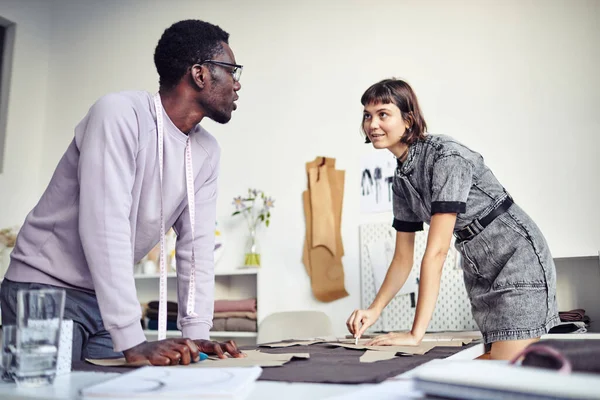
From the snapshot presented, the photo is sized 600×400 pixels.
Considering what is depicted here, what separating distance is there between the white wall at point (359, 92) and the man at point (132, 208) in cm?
177

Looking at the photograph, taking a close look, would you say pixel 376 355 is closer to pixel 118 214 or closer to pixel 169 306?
pixel 118 214

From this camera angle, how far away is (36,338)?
83 cm

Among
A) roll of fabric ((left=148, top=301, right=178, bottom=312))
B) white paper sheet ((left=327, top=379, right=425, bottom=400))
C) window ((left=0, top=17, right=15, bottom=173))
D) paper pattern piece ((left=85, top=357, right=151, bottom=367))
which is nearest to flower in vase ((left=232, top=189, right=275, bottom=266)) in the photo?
roll of fabric ((left=148, top=301, right=178, bottom=312))

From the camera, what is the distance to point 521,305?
1540 millimetres

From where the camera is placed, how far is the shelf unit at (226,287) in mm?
3180

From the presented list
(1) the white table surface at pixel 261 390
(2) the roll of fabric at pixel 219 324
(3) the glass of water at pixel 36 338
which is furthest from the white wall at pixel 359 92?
(3) the glass of water at pixel 36 338

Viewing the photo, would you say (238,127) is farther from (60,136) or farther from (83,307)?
(83,307)

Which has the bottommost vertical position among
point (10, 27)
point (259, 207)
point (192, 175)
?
point (192, 175)

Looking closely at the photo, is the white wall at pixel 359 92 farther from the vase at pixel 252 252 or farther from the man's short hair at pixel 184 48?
the man's short hair at pixel 184 48

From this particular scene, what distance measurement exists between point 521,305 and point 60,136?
3694 mm

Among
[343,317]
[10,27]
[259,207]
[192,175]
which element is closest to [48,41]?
[10,27]

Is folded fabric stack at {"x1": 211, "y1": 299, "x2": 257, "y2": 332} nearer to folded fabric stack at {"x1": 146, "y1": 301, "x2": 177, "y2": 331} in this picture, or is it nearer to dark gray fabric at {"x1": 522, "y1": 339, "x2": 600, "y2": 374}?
folded fabric stack at {"x1": 146, "y1": 301, "x2": 177, "y2": 331}

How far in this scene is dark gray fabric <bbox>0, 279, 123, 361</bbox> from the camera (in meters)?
1.28

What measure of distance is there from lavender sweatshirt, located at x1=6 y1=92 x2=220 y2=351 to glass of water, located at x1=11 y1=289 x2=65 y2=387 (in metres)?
0.20
